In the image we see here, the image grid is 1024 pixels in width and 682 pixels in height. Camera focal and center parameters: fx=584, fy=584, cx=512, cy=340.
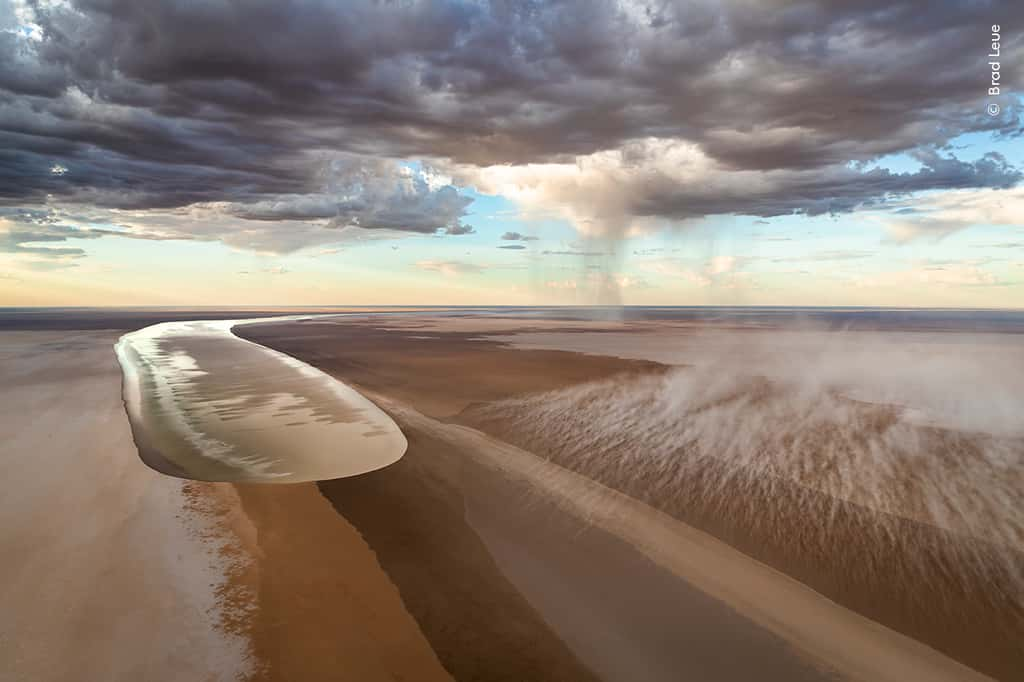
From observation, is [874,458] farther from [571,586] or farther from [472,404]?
[472,404]

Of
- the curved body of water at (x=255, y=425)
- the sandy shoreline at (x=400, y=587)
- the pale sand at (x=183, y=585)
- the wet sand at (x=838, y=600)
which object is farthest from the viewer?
the curved body of water at (x=255, y=425)

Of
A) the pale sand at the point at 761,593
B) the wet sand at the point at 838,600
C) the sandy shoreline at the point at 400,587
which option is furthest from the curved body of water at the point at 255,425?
the pale sand at the point at 761,593

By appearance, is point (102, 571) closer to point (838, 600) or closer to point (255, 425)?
point (255, 425)

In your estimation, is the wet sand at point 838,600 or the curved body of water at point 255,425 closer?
the wet sand at point 838,600

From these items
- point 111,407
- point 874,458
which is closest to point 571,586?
point 874,458

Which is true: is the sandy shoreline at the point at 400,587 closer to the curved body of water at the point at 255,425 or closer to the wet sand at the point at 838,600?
the wet sand at the point at 838,600

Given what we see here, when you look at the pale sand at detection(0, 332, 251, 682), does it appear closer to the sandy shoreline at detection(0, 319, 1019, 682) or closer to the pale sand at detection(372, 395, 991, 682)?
the sandy shoreline at detection(0, 319, 1019, 682)

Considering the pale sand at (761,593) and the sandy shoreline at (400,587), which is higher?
the sandy shoreline at (400,587)

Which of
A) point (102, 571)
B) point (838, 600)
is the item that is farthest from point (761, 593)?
point (102, 571)
